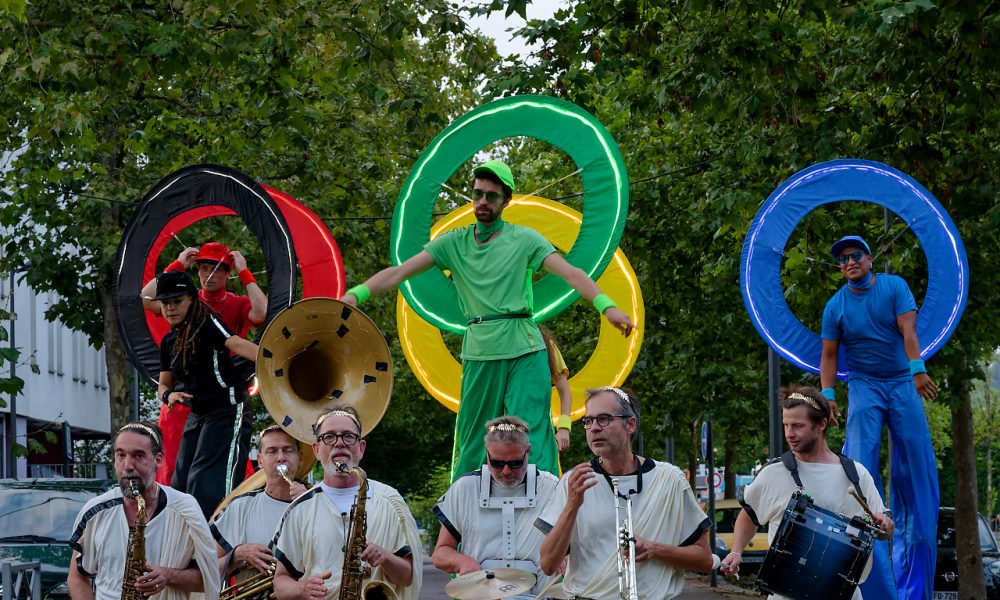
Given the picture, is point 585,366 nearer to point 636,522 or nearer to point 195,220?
point 195,220

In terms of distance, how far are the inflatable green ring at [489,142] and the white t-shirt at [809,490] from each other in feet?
7.55

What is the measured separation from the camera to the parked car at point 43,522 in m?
A: 14.0

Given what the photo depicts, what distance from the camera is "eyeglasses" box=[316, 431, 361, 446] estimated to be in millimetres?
7207

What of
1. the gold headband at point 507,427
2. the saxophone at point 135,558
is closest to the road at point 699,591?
the gold headband at point 507,427

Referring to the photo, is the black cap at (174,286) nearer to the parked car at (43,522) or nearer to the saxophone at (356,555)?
the saxophone at (356,555)

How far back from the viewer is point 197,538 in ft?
24.3

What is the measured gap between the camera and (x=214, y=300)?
10.7m

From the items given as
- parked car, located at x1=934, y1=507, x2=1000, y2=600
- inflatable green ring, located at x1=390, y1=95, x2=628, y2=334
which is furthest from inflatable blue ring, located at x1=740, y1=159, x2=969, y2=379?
parked car, located at x1=934, y1=507, x2=1000, y2=600

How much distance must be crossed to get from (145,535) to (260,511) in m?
1.33

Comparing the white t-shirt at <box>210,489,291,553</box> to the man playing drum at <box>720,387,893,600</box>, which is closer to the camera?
the man playing drum at <box>720,387,893,600</box>

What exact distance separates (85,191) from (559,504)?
60.3 feet

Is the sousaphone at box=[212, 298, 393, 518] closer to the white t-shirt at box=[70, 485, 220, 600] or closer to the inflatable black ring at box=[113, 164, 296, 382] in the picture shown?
the inflatable black ring at box=[113, 164, 296, 382]

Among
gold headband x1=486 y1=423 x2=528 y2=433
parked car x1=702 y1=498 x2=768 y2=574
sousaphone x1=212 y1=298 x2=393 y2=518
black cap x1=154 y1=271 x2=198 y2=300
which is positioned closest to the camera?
gold headband x1=486 y1=423 x2=528 y2=433

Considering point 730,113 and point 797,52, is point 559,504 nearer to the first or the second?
point 730,113
